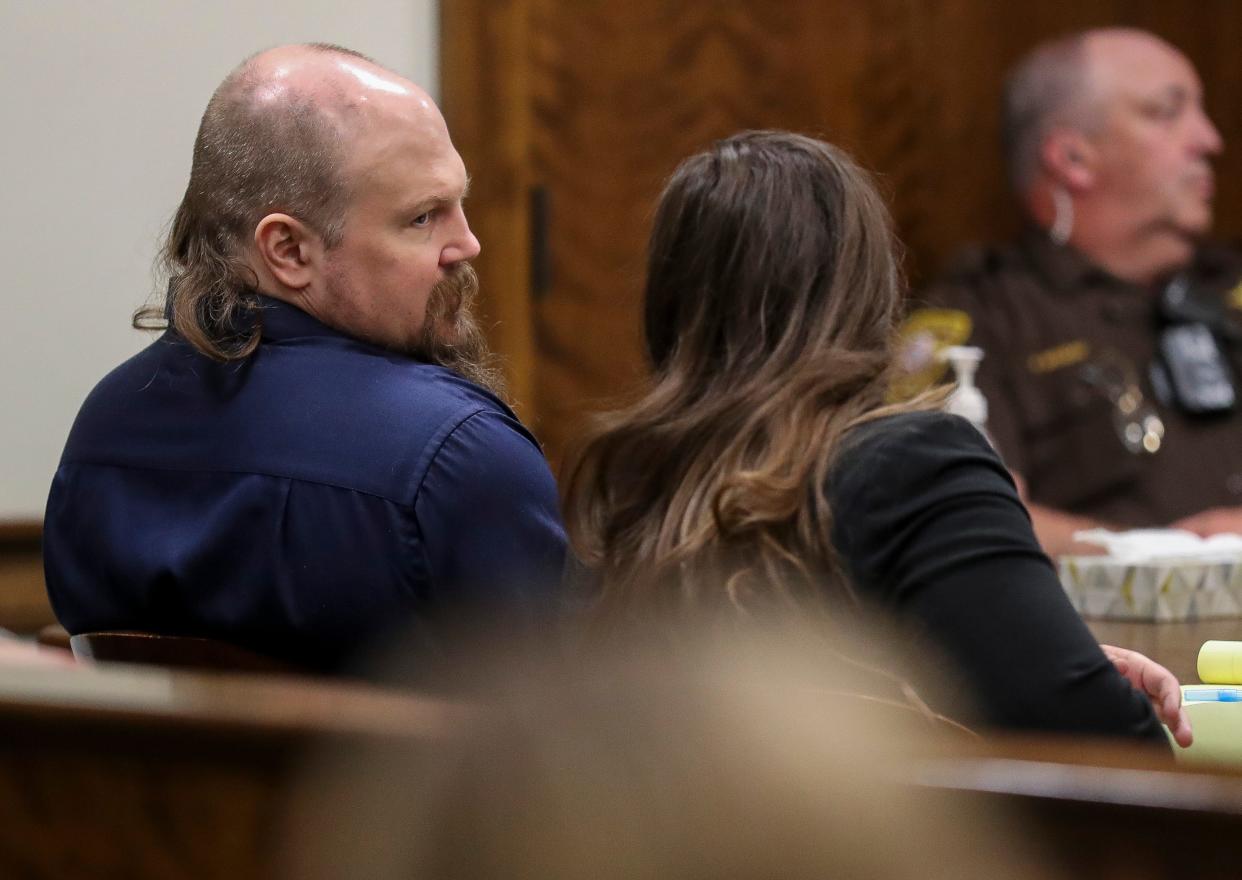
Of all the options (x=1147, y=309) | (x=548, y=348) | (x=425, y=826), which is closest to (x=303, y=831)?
(x=425, y=826)

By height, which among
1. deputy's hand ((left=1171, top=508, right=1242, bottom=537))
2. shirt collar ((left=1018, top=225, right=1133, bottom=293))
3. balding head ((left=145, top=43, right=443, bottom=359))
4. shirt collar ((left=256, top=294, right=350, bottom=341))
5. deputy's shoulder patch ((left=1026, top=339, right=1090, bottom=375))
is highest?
balding head ((left=145, top=43, right=443, bottom=359))

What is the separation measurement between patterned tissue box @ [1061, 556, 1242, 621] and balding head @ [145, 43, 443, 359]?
0.89 m

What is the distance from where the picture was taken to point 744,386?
1.24 meters

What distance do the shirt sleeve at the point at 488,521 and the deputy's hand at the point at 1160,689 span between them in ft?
1.50

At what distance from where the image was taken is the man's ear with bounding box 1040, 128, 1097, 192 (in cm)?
348

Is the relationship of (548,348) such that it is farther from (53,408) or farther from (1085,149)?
(1085,149)

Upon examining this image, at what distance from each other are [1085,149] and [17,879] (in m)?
3.33

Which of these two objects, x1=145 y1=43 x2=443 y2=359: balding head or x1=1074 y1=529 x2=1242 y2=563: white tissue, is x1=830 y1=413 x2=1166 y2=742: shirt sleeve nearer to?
x1=145 y1=43 x2=443 y2=359: balding head

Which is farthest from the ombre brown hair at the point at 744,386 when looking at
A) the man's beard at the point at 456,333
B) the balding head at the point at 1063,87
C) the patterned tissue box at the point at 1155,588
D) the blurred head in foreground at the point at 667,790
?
the balding head at the point at 1063,87

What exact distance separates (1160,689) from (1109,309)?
2158mm

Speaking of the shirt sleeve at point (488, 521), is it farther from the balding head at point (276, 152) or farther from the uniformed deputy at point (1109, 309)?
the uniformed deputy at point (1109, 309)

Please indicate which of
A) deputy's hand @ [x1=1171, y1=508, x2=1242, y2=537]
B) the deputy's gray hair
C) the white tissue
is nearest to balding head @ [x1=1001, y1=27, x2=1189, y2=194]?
the deputy's gray hair

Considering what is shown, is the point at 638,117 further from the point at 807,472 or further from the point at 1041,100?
the point at 807,472

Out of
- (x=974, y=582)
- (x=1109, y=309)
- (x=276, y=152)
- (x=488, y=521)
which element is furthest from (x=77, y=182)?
(x=1109, y=309)
